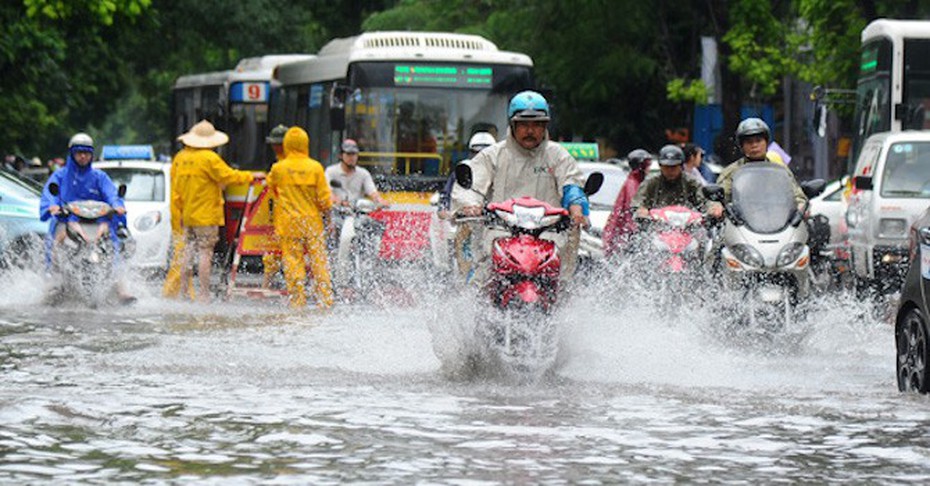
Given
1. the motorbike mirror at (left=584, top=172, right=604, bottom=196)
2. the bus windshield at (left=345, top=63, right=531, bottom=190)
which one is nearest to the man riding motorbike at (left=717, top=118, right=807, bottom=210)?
the motorbike mirror at (left=584, top=172, right=604, bottom=196)

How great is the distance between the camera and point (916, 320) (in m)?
12.0

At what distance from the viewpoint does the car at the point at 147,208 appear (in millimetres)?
25438

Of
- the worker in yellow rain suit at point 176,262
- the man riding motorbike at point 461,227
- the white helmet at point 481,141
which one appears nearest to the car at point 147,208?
the worker in yellow rain suit at point 176,262

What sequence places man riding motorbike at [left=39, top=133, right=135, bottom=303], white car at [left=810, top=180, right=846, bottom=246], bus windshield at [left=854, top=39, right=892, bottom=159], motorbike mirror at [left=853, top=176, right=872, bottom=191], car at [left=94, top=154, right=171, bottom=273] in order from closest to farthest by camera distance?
man riding motorbike at [left=39, top=133, right=135, bottom=303], motorbike mirror at [left=853, top=176, right=872, bottom=191], car at [left=94, top=154, right=171, bottom=273], bus windshield at [left=854, top=39, right=892, bottom=159], white car at [left=810, top=180, right=846, bottom=246]

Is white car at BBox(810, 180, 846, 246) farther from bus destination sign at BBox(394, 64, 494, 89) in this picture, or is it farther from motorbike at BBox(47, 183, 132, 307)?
motorbike at BBox(47, 183, 132, 307)

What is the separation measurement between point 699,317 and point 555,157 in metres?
2.91

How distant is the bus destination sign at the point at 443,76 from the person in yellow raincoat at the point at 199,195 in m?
5.24

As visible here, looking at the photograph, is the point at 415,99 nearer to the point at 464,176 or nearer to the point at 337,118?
the point at 337,118

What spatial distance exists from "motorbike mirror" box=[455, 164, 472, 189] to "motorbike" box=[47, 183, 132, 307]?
8.43 meters

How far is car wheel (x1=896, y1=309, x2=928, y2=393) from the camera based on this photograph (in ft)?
38.7

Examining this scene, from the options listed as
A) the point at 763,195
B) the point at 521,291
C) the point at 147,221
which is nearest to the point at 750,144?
the point at 763,195

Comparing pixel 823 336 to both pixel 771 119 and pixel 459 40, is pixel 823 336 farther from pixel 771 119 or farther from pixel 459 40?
pixel 771 119

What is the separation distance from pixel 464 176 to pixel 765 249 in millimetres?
3764

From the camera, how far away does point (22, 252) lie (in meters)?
23.2
